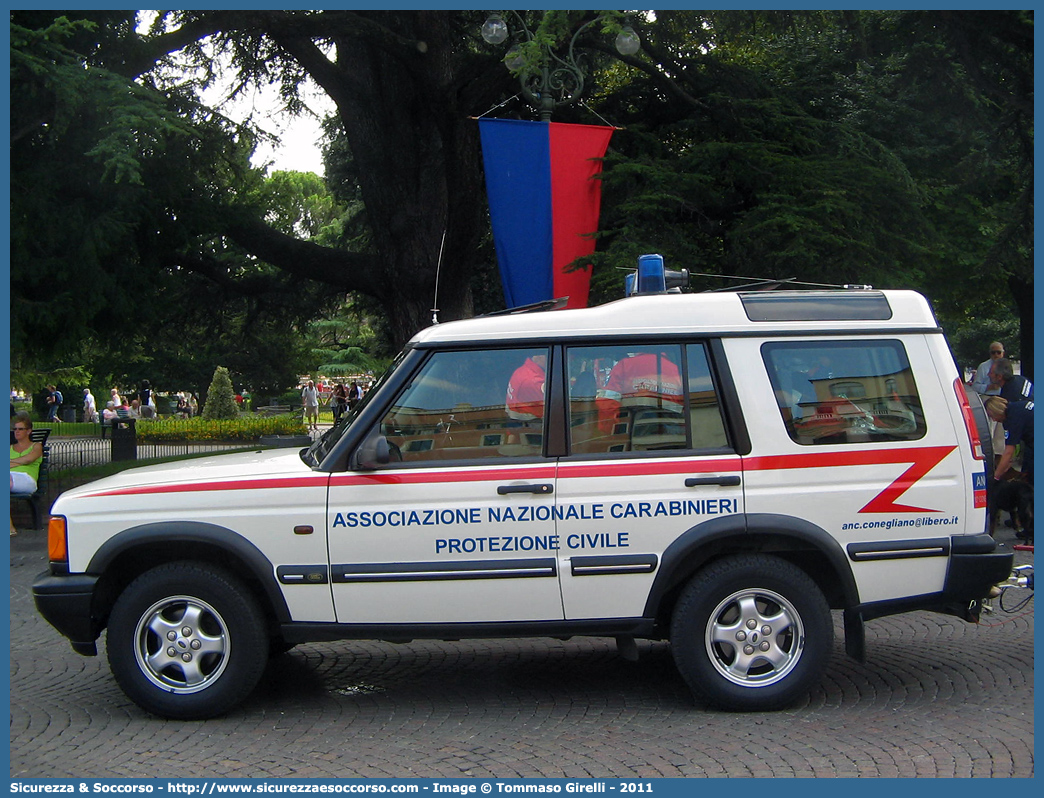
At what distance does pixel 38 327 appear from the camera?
13211 mm

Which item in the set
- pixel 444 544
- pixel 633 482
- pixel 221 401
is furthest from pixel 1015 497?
pixel 221 401

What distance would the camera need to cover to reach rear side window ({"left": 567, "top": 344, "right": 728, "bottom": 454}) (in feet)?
18.7

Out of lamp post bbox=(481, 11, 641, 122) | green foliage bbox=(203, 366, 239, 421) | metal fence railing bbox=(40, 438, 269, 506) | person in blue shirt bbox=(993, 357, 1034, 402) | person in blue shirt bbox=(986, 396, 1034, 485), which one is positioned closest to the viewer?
person in blue shirt bbox=(986, 396, 1034, 485)

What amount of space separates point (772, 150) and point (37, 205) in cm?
921

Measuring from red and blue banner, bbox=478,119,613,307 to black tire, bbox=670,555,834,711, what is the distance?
7.62 meters

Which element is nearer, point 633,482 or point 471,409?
point 633,482

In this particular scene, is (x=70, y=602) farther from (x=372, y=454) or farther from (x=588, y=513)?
(x=588, y=513)

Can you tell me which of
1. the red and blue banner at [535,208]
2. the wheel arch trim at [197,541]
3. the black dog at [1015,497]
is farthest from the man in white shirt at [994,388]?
the wheel arch trim at [197,541]

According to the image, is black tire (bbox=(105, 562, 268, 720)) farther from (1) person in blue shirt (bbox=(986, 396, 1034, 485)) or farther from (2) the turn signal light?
(1) person in blue shirt (bbox=(986, 396, 1034, 485))

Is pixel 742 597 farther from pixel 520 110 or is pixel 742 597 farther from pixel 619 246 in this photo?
pixel 520 110

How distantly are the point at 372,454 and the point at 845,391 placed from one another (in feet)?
8.52

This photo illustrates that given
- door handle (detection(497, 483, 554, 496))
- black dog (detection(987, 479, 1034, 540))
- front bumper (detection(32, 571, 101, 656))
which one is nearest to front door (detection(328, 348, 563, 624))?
door handle (detection(497, 483, 554, 496))

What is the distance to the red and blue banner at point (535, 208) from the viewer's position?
1289 centimetres

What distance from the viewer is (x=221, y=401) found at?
3522 cm
